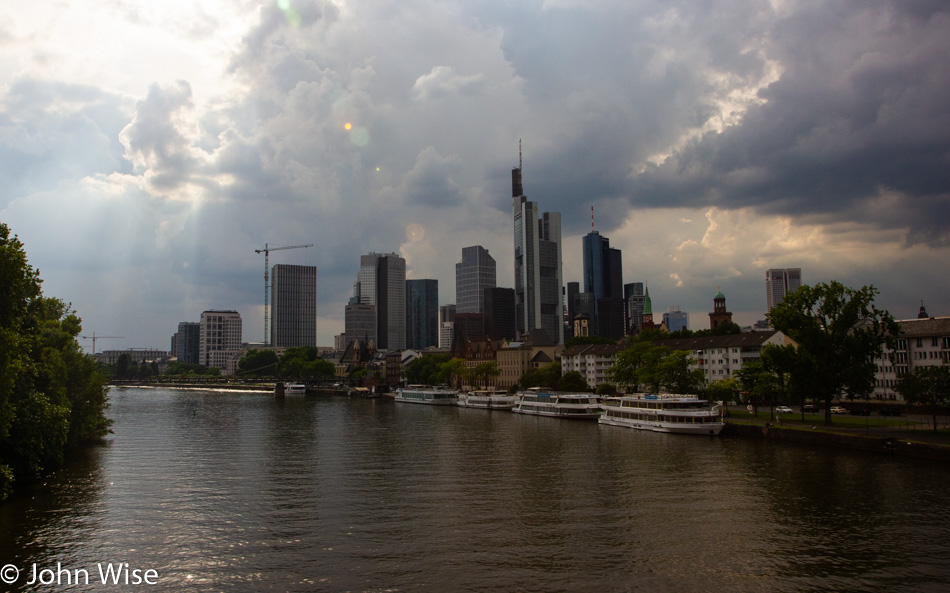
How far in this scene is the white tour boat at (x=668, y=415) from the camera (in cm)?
8481

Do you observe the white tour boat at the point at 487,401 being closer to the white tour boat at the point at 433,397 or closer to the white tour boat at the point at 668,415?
the white tour boat at the point at 433,397

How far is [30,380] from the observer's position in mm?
49406

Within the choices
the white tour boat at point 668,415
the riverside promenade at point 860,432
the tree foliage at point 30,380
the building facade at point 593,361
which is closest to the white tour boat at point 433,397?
the building facade at point 593,361

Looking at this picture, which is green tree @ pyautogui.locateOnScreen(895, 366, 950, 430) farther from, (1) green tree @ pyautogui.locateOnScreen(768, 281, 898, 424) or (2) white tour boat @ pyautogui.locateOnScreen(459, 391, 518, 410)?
(2) white tour boat @ pyautogui.locateOnScreen(459, 391, 518, 410)

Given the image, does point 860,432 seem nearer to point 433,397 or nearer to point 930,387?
point 930,387

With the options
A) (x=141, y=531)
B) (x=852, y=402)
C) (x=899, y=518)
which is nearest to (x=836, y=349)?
(x=852, y=402)

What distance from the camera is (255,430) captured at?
317 ft

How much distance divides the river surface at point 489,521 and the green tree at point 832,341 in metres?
13.3

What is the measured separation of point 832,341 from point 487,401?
8936 cm

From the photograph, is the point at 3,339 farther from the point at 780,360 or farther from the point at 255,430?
the point at 780,360

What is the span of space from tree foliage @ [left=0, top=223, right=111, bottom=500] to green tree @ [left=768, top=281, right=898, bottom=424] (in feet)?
250

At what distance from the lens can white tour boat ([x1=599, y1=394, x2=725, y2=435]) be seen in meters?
84.8

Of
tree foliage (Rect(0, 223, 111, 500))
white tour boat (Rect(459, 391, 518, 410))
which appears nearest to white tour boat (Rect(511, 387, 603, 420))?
white tour boat (Rect(459, 391, 518, 410))

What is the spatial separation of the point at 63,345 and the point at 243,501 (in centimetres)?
3431
